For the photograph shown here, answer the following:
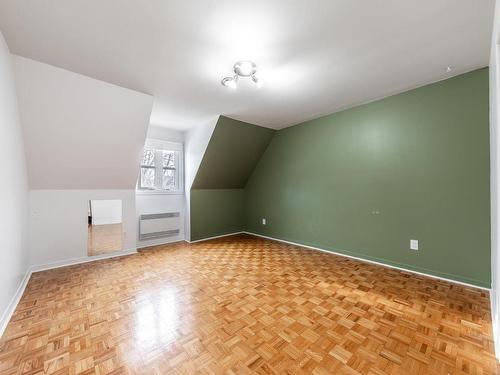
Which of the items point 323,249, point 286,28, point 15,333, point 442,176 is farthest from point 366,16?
point 15,333

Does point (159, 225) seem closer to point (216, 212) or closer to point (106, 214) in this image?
point (106, 214)

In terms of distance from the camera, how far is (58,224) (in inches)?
124

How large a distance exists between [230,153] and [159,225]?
1988 millimetres

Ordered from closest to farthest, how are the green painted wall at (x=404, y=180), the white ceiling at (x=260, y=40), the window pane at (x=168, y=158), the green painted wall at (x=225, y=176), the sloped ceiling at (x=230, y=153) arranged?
the white ceiling at (x=260, y=40) < the green painted wall at (x=404, y=180) < the sloped ceiling at (x=230, y=153) < the green painted wall at (x=225, y=176) < the window pane at (x=168, y=158)

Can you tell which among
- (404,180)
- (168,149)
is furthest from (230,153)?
(404,180)

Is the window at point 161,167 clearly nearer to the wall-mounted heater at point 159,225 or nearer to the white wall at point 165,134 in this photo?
the white wall at point 165,134

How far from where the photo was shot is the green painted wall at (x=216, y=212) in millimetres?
4617

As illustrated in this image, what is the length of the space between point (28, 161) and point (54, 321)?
201 cm

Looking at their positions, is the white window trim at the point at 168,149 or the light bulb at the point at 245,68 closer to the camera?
the light bulb at the point at 245,68

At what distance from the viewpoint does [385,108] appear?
304 cm

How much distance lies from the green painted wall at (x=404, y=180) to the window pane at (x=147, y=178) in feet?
9.01

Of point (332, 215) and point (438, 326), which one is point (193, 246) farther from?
point (438, 326)

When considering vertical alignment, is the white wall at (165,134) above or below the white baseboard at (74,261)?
above

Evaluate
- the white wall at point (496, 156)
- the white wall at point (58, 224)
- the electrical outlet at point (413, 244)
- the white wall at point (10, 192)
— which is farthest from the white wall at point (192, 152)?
the electrical outlet at point (413, 244)
